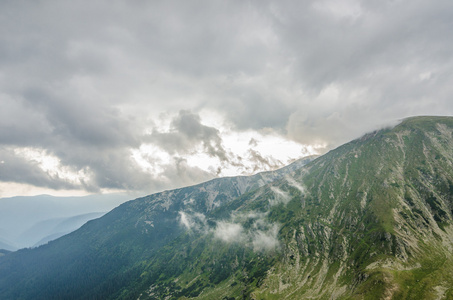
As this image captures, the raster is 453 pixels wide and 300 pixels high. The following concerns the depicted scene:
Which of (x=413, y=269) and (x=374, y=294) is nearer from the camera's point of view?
(x=374, y=294)

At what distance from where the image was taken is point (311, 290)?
19962cm

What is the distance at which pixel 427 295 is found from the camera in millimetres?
135625

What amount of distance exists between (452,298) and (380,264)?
59.4m

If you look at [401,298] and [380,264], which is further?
[380,264]

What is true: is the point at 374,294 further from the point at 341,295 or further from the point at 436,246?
the point at 436,246

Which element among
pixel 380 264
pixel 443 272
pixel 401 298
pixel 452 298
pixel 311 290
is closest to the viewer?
pixel 452 298

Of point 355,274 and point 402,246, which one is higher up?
point 402,246

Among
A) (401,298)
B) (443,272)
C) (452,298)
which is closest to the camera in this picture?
(452,298)

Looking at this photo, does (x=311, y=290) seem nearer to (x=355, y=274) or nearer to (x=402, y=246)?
(x=355, y=274)

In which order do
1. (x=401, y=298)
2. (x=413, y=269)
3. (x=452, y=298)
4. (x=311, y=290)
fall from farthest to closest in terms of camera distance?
(x=311, y=290) < (x=413, y=269) < (x=401, y=298) < (x=452, y=298)

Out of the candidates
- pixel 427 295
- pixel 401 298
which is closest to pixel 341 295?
pixel 401 298

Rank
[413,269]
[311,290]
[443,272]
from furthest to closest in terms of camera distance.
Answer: [311,290]
[413,269]
[443,272]

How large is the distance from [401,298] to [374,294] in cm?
1445

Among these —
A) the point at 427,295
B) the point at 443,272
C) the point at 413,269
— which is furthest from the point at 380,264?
the point at 427,295
